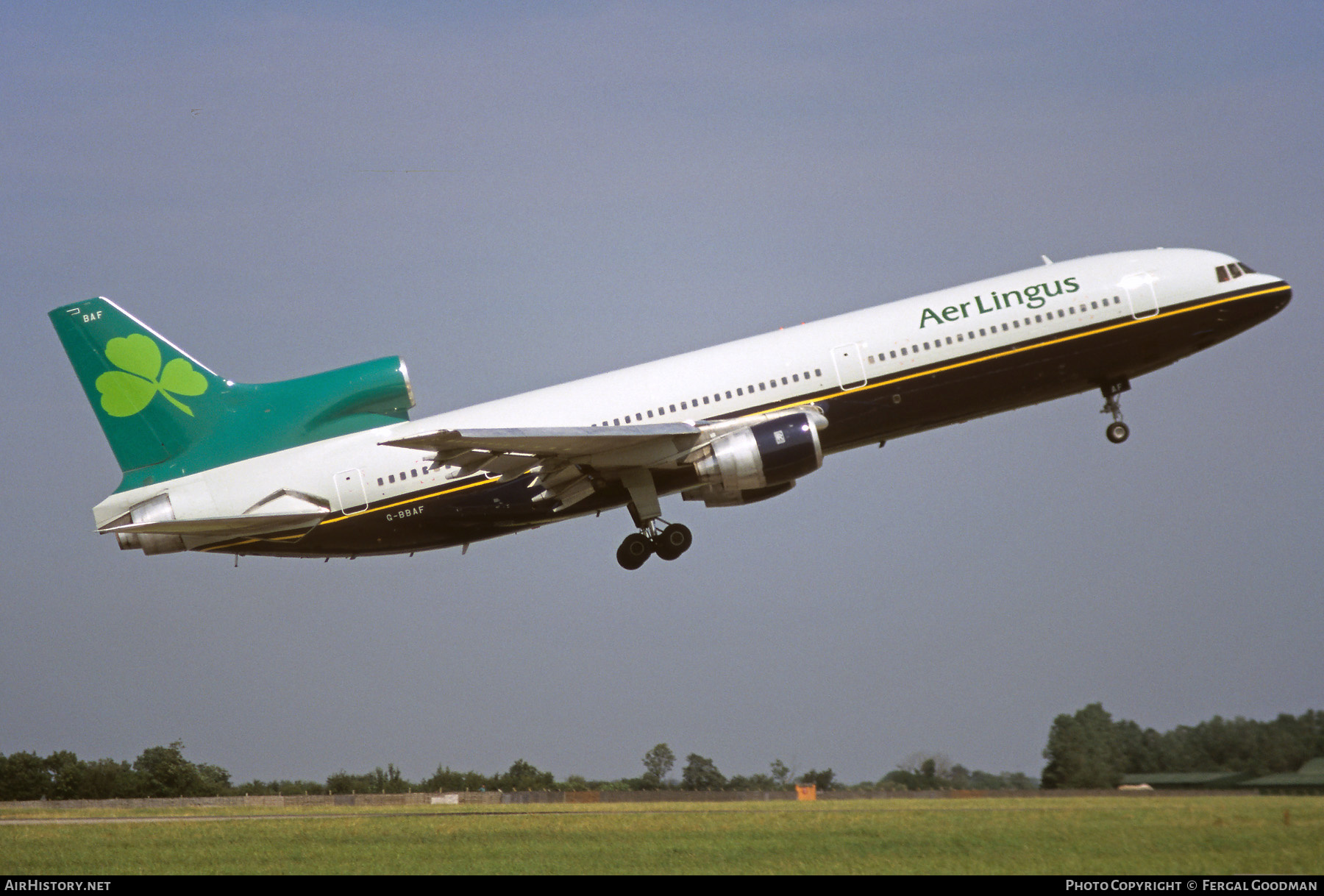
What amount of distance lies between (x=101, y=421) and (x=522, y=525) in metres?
12.0

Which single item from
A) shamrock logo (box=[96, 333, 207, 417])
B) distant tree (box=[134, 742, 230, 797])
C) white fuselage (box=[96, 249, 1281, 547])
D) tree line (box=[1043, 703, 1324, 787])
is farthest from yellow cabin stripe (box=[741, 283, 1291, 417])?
distant tree (box=[134, 742, 230, 797])

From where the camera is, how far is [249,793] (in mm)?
50625

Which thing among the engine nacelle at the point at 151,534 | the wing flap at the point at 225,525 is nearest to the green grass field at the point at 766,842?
the engine nacelle at the point at 151,534

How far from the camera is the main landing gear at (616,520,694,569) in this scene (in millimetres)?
34938

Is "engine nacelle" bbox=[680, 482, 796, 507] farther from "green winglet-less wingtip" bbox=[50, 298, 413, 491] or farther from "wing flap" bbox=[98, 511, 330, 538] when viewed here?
"wing flap" bbox=[98, 511, 330, 538]

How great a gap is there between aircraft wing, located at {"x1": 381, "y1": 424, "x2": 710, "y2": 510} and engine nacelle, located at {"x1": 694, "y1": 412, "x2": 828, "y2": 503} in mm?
958

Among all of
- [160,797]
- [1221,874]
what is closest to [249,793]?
[160,797]

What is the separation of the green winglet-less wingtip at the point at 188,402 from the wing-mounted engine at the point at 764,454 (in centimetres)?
908

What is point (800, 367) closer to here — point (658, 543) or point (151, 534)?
point (658, 543)

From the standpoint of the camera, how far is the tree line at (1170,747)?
85.5ft

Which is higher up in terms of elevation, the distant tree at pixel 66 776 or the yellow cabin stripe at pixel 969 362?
the yellow cabin stripe at pixel 969 362

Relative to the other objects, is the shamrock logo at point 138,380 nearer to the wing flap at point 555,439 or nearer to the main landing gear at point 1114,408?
the wing flap at point 555,439

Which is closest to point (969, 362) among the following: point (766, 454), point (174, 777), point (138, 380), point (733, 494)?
point (766, 454)
